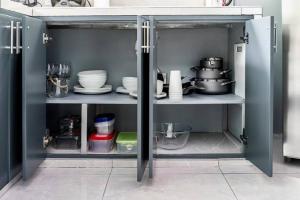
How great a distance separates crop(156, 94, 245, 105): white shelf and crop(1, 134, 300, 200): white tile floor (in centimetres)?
33

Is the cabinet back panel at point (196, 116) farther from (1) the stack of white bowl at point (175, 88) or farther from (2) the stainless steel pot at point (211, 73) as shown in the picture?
(1) the stack of white bowl at point (175, 88)

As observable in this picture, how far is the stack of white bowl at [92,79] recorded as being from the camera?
2318mm

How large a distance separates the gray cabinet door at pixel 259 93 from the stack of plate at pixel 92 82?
891 mm

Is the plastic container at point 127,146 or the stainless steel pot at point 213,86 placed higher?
the stainless steel pot at point 213,86

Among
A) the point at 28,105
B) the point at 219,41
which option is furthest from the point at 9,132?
the point at 219,41

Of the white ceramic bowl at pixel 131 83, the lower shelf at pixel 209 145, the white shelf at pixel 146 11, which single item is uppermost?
the white shelf at pixel 146 11

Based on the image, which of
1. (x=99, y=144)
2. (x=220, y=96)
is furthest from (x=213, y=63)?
(x=99, y=144)

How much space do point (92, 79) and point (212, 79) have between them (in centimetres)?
74

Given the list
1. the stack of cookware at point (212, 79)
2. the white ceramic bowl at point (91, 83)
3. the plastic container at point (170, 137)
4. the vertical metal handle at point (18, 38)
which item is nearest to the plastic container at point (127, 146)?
the plastic container at point (170, 137)

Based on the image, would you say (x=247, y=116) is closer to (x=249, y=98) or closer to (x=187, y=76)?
(x=249, y=98)

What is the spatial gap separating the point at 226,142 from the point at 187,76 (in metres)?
0.53

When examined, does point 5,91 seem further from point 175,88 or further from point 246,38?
point 246,38

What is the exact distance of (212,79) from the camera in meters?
2.30

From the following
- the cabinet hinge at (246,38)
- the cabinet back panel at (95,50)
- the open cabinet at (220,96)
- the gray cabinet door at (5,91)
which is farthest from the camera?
the cabinet back panel at (95,50)
